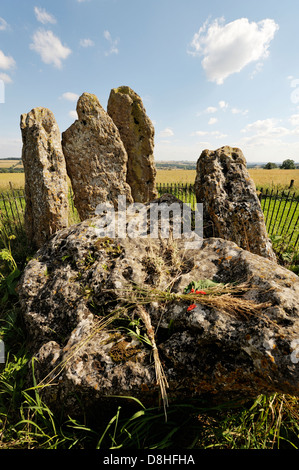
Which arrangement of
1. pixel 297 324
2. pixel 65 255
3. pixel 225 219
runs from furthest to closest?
pixel 225 219
pixel 65 255
pixel 297 324

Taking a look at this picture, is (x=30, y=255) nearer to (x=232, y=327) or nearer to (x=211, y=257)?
(x=211, y=257)

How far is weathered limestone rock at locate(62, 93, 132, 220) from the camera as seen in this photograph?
476 cm

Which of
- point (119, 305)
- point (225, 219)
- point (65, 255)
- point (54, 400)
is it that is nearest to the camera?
point (54, 400)

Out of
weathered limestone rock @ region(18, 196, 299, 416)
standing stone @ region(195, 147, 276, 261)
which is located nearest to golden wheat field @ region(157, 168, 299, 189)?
standing stone @ region(195, 147, 276, 261)

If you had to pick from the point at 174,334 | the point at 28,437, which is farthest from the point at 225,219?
the point at 28,437

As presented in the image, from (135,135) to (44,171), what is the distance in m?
2.87

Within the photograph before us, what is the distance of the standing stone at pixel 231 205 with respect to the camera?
3871mm

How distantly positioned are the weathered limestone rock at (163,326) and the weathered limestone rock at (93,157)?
2.40 metres

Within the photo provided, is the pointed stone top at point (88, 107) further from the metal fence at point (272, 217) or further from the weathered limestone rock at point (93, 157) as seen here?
the metal fence at point (272, 217)

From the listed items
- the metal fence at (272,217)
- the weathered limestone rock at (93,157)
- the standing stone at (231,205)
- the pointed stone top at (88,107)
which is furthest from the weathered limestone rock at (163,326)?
the metal fence at (272,217)

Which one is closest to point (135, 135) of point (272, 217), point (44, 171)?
point (44, 171)

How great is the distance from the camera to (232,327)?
74.8 inches

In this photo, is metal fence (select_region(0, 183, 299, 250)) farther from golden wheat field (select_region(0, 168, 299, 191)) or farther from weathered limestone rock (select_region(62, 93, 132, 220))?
golden wheat field (select_region(0, 168, 299, 191))

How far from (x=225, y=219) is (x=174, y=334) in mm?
2427
